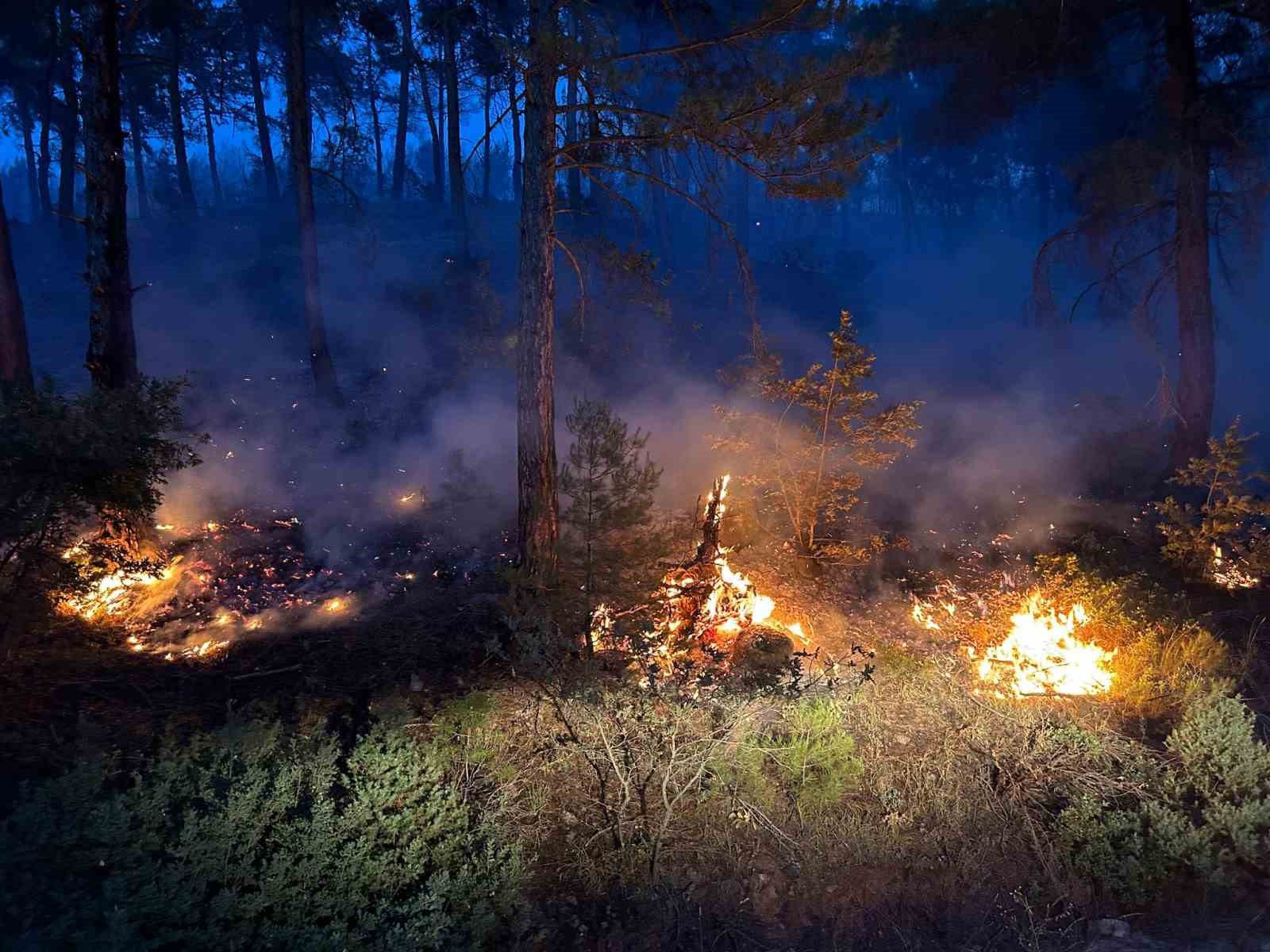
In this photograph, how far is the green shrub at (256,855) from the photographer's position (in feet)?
9.55

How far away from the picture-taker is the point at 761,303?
23.9m

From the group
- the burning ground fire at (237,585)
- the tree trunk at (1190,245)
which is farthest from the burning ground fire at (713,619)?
the tree trunk at (1190,245)

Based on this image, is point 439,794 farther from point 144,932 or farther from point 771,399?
point 771,399

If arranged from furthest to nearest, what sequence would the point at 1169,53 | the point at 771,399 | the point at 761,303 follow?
the point at 761,303 < the point at 1169,53 < the point at 771,399

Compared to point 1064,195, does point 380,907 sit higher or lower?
lower

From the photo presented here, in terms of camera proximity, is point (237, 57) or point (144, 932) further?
point (237, 57)

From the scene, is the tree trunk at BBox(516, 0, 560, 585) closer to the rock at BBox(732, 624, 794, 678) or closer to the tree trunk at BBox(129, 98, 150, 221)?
the rock at BBox(732, 624, 794, 678)

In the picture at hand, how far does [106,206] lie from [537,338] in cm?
482

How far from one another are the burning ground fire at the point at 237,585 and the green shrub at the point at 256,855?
2.62m

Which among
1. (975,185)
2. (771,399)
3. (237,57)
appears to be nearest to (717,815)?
(771,399)

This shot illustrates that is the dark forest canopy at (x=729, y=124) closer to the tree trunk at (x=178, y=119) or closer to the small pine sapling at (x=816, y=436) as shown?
the tree trunk at (x=178, y=119)

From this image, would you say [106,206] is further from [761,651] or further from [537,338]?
[761,651]

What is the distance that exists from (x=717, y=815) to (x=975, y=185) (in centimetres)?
4034

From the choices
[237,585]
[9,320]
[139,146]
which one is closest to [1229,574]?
[237,585]
